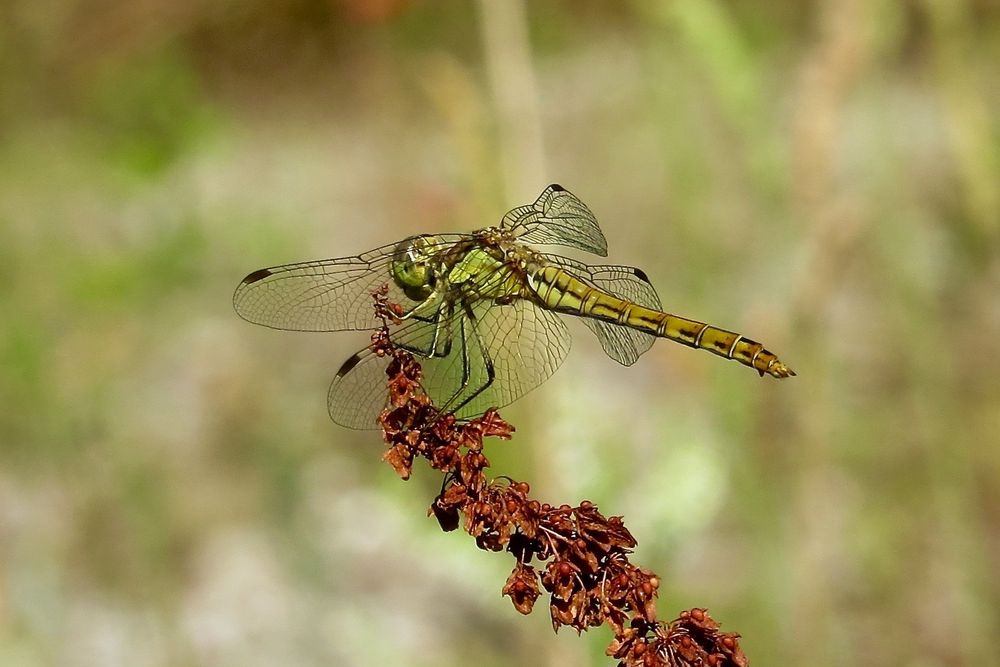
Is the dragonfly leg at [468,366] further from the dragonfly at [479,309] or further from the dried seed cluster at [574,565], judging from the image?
the dried seed cluster at [574,565]

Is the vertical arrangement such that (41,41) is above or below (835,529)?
above

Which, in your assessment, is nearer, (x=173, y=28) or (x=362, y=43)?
(x=362, y=43)

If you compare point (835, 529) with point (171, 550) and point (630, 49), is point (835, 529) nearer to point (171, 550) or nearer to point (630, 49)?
point (171, 550)

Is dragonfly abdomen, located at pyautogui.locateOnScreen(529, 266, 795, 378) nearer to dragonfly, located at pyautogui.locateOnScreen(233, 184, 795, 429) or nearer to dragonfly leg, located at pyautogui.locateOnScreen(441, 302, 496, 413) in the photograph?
dragonfly, located at pyautogui.locateOnScreen(233, 184, 795, 429)

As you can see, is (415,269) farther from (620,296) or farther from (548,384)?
(548,384)

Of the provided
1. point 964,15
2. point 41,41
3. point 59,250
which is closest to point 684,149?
point 964,15

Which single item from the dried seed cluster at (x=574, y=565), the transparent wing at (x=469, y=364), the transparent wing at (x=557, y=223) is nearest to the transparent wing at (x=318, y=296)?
the transparent wing at (x=469, y=364)

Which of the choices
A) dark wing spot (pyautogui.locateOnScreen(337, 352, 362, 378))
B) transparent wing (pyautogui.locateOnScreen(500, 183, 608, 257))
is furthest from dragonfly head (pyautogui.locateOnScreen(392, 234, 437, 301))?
transparent wing (pyautogui.locateOnScreen(500, 183, 608, 257))
